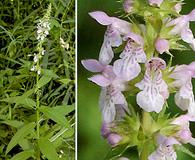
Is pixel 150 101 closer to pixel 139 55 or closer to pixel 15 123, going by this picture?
pixel 139 55

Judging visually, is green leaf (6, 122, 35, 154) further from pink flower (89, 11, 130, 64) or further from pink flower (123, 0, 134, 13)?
pink flower (123, 0, 134, 13)

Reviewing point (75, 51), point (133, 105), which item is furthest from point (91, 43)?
point (133, 105)

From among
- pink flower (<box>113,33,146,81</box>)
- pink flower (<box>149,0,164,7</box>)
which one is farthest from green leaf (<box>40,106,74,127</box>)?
pink flower (<box>149,0,164,7</box>)

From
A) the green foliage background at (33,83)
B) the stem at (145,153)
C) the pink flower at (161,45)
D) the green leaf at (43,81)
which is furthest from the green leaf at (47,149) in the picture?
the pink flower at (161,45)

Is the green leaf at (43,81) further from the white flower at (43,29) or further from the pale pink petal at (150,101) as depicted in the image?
the pale pink petal at (150,101)

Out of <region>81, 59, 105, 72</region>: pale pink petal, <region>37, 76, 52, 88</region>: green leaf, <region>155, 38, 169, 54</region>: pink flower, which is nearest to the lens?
<region>155, 38, 169, 54</region>: pink flower

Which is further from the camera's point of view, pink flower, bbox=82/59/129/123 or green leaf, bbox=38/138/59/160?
green leaf, bbox=38/138/59/160

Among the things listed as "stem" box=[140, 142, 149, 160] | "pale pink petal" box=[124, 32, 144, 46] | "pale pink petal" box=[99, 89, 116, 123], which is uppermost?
"pale pink petal" box=[124, 32, 144, 46]
